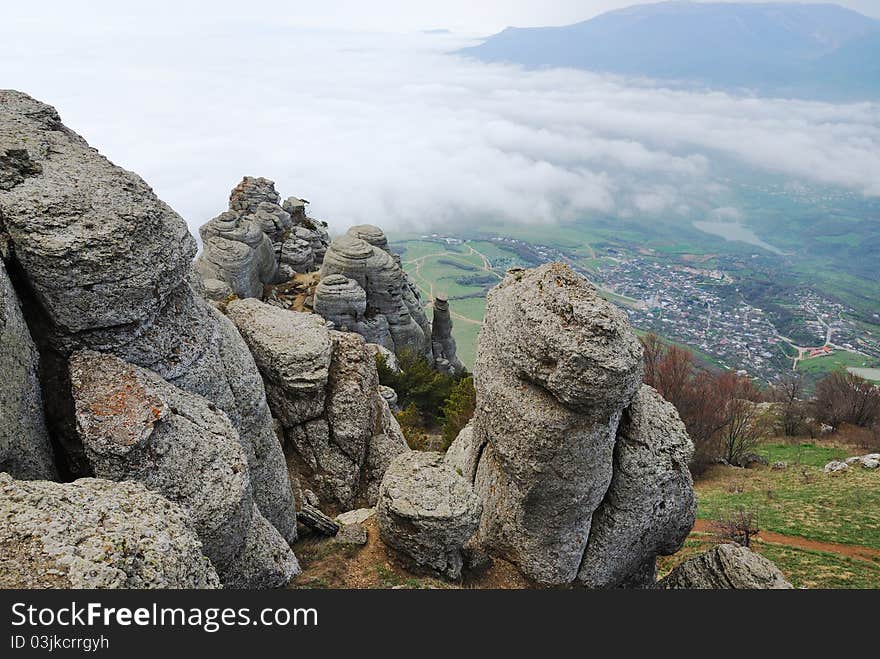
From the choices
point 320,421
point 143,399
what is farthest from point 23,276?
point 320,421

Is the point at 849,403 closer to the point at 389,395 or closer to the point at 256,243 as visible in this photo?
the point at 389,395

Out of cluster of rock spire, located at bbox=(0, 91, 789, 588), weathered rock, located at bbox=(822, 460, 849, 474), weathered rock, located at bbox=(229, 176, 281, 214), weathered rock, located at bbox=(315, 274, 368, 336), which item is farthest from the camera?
weathered rock, located at bbox=(229, 176, 281, 214)

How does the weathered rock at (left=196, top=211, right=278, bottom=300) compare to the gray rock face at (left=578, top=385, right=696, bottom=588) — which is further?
the weathered rock at (left=196, top=211, right=278, bottom=300)

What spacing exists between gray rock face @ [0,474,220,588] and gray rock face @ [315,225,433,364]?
36857 mm

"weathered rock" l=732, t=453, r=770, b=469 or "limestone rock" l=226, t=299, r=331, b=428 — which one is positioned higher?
"limestone rock" l=226, t=299, r=331, b=428

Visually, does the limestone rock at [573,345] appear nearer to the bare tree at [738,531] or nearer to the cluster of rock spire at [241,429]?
the cluster of rock spire at [241,429]

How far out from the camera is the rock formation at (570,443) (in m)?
12.0

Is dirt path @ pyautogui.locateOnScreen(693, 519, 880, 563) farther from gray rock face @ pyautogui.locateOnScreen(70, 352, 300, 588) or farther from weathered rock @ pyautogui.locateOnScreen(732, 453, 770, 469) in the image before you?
gray rock face @ pyautogui.locateOnScreen(70, 352, 300, 588)

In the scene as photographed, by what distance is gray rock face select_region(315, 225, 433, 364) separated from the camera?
44844mm

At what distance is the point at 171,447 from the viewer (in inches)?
403

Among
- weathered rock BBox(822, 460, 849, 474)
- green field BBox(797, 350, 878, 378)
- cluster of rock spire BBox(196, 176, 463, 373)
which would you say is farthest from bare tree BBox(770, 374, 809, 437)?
green field BBox(797, 350, 878, 378)

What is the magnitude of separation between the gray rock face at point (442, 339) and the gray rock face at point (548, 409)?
39681mm

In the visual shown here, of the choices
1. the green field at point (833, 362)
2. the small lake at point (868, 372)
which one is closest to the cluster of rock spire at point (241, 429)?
the green field at point (833, 362)

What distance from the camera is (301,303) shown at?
48938mm
